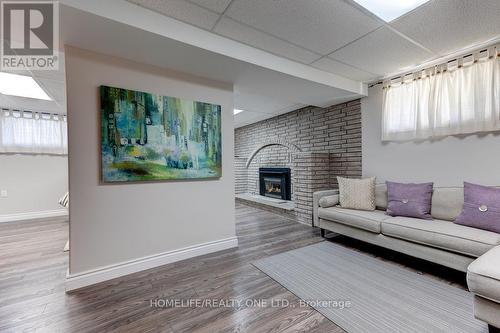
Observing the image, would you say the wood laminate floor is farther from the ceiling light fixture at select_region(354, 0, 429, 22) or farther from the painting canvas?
the ceiling light fixture at select_region(354, 0, 429, 22)

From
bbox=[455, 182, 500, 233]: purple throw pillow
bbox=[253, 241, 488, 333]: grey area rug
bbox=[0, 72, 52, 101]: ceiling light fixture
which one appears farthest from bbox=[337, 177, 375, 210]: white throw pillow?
bbox=[0, 72, 52, 101]: ceiling light fixture

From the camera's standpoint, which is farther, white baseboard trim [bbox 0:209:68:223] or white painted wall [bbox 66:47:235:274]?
white baseboard trim [bbox 0:209:68:223]

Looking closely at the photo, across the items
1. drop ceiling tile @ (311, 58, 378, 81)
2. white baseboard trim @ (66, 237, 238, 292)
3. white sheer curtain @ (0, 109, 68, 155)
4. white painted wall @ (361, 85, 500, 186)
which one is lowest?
white baseboard trim @ (66, 237, 238, 292)

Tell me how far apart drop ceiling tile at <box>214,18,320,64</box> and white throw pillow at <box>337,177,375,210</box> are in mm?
1763

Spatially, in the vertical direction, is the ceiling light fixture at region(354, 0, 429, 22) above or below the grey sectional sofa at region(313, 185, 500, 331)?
above

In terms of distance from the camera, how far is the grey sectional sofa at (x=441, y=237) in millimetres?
1292

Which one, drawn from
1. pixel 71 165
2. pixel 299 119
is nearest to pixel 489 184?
pixel 299 119

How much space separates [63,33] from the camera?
5.70 feet

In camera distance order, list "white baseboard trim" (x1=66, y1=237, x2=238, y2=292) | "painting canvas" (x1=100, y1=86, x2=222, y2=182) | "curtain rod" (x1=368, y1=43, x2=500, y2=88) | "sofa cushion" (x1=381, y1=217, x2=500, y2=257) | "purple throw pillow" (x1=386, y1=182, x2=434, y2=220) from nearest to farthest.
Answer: "sofa cushion" (x1=381, y1=217, x2=500, y2=257) < "white baseboard trim" (x1=66, y1=237, x2=238, y2=292) < "painting canvas" (x1=100, y1=86, x2=222, y2=182) < "curtain rod" (x1=368, y1=43, x2=500, y2=88) < "purple throw pillow" (x1=386, y1=182, x2=434, y2=220)

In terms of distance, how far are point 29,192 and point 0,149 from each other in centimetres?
95

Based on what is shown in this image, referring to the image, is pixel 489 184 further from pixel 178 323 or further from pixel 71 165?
pixel 71 165

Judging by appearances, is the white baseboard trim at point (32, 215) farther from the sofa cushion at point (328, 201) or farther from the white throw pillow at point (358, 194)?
the white throw pillow at point (358, 194)

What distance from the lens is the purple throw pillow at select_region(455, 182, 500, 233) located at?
6.34ft

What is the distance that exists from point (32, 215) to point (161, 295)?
15.0 ft
